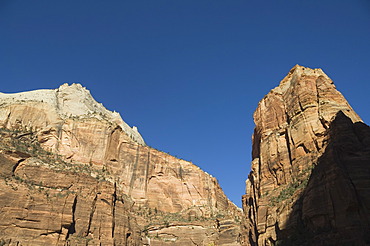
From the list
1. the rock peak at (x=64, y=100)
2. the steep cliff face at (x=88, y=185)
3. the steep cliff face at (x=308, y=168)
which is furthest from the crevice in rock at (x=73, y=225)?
the rock peak at (x=64, y=100)

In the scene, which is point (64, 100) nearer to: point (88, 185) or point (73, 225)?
point (88, 185)

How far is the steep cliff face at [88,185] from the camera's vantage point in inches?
2499

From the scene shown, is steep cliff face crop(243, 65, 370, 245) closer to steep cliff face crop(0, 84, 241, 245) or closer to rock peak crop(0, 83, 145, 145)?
steep cliff face crop(0, 84, 241, 245)

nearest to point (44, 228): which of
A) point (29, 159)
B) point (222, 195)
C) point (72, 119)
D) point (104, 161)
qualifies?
point (29, 159)

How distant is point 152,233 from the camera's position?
89.1m

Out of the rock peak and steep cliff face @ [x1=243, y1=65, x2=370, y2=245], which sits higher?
the rock peak

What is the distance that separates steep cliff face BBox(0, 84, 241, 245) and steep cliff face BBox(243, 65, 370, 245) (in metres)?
29.3

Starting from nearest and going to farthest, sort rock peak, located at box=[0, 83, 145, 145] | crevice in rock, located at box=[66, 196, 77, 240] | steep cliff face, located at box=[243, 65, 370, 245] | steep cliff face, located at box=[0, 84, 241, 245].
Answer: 1. steep cliff face, located at box=[243, 65, 370, 245]
2. steep cliff face, located at box=[0, 84, 241, 245]
3. crevice in rock, located at box=[66, 196, 77, 240]
4. rock peak, located at box=[0, 83, 145, 145]

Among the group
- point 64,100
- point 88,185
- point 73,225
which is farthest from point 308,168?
point 64,100

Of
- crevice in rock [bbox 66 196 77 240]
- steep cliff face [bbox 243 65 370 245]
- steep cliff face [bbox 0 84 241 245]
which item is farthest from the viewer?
crevice in rock [bbox 66 196 77 240]

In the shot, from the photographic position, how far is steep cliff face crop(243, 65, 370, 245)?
33.0 meters

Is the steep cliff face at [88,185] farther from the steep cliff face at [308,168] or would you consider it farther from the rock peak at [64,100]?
the steep cliff face at [308,168]

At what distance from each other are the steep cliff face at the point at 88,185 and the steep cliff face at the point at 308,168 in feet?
96.2

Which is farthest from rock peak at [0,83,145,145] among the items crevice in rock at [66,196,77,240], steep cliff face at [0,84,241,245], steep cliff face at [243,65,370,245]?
steep cliff face at [243,65,370,245]
